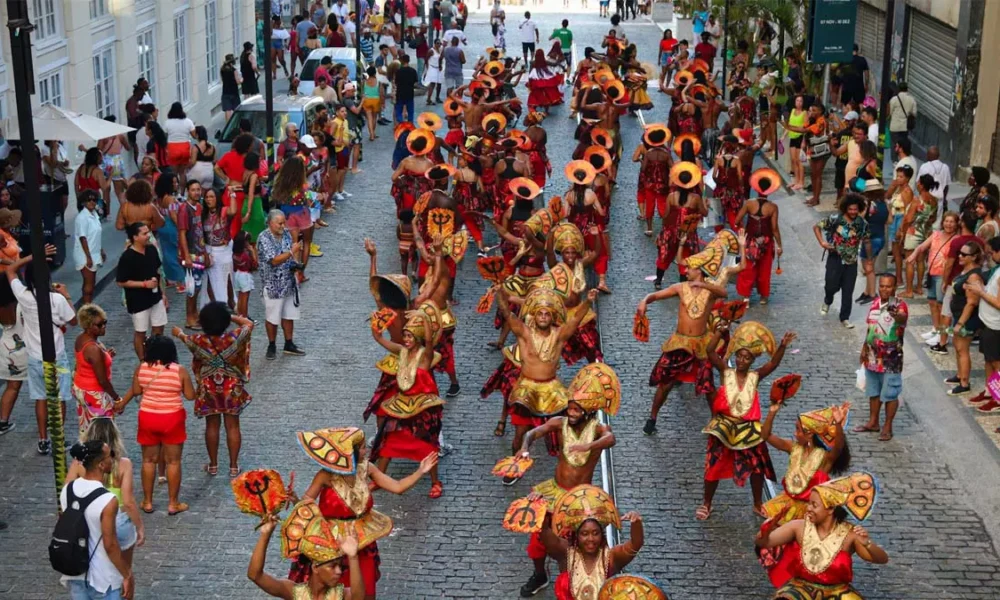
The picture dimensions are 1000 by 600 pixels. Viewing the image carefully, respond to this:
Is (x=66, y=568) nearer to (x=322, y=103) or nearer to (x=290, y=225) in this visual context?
(x=290, y=225)

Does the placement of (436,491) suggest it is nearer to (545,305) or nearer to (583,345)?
(545,305)

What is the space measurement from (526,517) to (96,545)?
2752 millimetres

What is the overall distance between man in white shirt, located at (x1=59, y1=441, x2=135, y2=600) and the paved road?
53.6 inches

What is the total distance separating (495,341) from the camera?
1750 centimetres

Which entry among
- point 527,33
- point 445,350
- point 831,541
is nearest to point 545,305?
point 445,350

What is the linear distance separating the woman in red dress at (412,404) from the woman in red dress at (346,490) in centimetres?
255

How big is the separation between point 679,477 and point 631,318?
5094mm

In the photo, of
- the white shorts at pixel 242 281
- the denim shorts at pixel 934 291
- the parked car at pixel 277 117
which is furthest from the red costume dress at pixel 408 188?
the denim shorts at pixel 934 291

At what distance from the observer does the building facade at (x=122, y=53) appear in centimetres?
2314

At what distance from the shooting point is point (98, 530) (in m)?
9.59

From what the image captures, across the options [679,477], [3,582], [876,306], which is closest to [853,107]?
[876,306]

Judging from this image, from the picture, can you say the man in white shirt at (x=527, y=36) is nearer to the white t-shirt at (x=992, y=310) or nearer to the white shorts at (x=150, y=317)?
the white shorts at (x=150, y=317)

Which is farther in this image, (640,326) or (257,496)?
(640,326)

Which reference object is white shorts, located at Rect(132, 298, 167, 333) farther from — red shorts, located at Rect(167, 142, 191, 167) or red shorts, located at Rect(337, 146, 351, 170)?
red shorts, located at Rect(337, 146, 351, 170)
